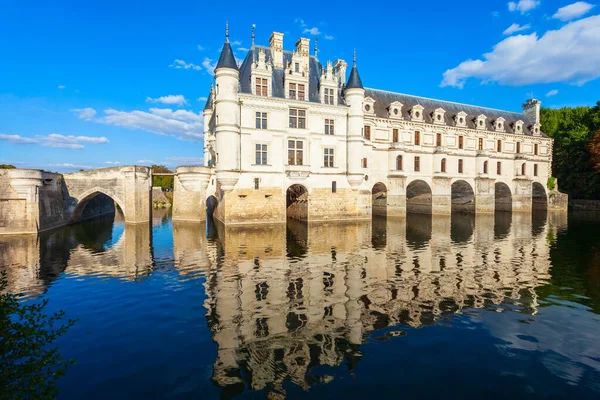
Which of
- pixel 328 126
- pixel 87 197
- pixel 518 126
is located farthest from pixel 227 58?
pixel 518 126

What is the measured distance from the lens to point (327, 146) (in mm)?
34594

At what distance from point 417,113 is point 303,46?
18189 mm

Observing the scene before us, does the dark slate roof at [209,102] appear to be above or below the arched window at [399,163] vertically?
above

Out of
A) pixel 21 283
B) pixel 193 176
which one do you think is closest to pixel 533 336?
pixel 21 283

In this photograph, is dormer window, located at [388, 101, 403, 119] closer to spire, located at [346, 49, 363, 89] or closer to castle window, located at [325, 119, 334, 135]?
spire, located at [346, 49, 363, 89]

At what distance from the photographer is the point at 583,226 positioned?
112 feet

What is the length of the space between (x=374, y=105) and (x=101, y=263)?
1366 inches

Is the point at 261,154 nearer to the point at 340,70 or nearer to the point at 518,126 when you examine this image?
the point at 340,70

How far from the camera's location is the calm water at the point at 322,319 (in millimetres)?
7293

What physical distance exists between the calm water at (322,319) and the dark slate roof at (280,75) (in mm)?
17857

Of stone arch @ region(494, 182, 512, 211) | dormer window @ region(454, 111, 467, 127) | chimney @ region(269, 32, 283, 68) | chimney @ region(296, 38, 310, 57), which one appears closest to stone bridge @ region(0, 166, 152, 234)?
chimney @ region(269, 32, 283, 68)

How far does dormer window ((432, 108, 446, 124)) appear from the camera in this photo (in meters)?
43.7

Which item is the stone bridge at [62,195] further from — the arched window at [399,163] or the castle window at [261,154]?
the arched window at [399,163]

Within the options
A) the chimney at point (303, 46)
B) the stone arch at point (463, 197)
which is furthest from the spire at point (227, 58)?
the stone arch at point (463, 197)
